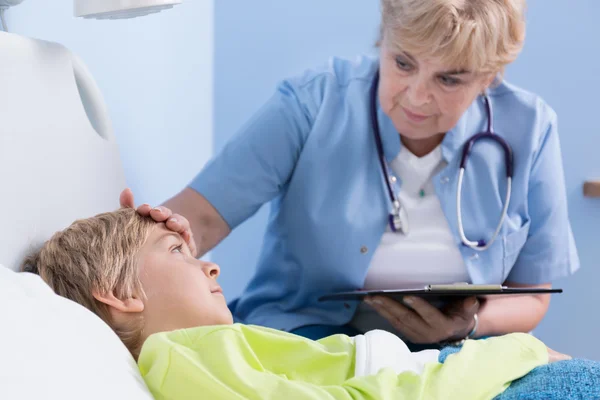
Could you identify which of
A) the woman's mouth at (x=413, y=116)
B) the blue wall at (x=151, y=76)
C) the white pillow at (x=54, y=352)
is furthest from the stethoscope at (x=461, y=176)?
the white pillow at (x=54, y=352)

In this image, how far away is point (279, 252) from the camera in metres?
1.89

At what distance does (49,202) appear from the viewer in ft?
4.05

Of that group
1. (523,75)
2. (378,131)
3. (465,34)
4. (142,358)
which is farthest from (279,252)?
(523,75)

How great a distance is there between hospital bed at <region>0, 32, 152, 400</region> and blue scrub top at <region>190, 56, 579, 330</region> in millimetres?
368

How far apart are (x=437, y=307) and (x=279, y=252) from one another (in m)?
0.39

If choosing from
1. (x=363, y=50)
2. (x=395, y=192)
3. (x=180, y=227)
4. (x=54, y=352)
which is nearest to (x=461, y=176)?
(x=395, y=192)

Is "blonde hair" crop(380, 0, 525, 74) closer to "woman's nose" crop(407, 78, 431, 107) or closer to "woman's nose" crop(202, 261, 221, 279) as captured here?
"woman's nose" crop(407, 78, 431, 107)

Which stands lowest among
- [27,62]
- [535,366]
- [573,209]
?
[573,209]

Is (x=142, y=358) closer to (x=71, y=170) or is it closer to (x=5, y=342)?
(x=5, y=342)

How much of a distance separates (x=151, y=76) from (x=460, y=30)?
29.6 inches

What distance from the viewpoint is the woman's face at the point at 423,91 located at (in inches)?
65.4

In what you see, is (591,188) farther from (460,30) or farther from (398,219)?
(460,30)

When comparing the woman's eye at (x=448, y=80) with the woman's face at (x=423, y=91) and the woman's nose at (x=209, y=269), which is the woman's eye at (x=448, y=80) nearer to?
the woman's face at (x=423, y=91)

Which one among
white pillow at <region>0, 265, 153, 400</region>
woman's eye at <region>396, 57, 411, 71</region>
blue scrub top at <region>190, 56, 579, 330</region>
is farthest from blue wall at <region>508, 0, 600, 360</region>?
white pillow at <region>0, 265, 153, 400</region>
